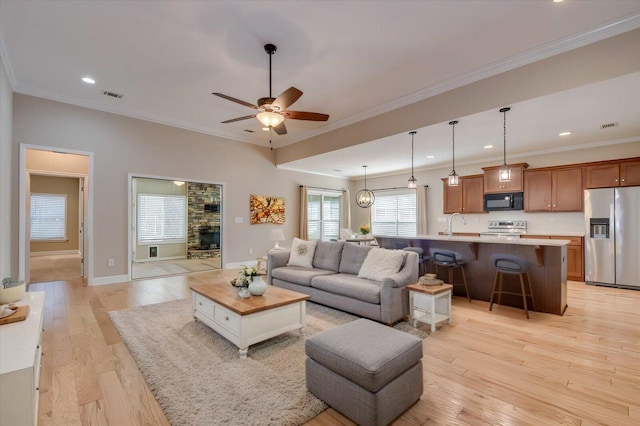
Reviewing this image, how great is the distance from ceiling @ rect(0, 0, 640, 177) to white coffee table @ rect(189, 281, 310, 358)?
113 inches

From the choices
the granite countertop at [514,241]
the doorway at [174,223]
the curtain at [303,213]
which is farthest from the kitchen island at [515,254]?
the doorway at [174,223]

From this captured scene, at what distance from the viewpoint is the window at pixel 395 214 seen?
29.2ft

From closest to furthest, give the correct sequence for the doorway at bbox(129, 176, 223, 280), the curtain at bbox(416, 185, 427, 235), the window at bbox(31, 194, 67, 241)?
1. the curtain at bbox(416, 185, 427, 235)
2. the doorway at bbox(129, 176, 223, 280)
3. the window at bbox(31, 194, 67, 241)

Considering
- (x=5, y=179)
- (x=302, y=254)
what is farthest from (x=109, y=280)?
(x=302, y=254)

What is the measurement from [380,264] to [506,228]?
184 inches

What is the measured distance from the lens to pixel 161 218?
9062 mm

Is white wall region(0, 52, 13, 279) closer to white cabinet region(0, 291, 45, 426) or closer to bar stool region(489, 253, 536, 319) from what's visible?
white cabinet region(0, 291, 45, 426)

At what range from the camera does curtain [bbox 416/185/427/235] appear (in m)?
8.30

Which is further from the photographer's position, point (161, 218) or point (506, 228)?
point (161, 218)

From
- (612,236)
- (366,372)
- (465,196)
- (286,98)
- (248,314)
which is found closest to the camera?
(366,372)

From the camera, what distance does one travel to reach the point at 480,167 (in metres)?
7.30

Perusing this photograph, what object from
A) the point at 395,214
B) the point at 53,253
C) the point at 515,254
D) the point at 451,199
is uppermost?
the point at 451,199

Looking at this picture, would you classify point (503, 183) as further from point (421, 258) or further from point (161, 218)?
point (161, 218)

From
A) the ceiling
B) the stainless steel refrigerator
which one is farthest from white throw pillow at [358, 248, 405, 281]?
the stainless steel refrigerator
